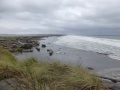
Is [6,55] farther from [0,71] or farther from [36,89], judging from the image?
[36,89]

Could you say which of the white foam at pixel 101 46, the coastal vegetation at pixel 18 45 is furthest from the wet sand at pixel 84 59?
the coastal vegetation at pixel 18 45

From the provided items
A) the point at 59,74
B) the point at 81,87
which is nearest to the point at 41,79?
the point at 59,74

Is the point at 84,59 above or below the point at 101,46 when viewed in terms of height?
above

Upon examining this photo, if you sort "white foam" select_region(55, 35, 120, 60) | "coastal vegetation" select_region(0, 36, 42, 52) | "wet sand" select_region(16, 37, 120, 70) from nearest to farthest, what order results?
1. "wet sand" select_region(16, 37, 120, 70)
2. "white foam" select_region(55, 35, 120, 60)
3. "coastal vegetation" select_region(0, 36, 42, 52)

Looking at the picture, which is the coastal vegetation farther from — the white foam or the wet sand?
the white foam

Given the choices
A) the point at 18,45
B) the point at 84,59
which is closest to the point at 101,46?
the point at 18,45

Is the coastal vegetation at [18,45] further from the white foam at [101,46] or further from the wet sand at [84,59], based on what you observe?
the white foam at [101,46]

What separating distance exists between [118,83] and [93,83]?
385 centimetres

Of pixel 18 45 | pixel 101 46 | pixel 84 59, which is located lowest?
pixel 101 46

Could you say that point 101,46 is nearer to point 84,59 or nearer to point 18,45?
point 18,45

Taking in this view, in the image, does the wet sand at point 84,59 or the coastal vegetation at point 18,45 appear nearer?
the wet sand at point 84,59

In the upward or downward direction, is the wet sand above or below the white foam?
above

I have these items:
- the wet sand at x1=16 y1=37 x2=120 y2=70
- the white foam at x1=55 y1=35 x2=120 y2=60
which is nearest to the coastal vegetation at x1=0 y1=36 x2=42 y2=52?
the wet sand at x1=16 y1=37 x2=120 y2=70

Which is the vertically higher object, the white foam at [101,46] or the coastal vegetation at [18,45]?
the coastal vegetation at [18,45]
